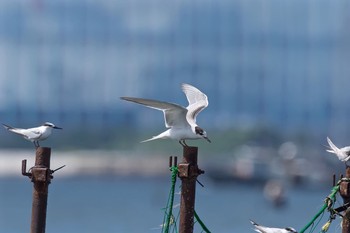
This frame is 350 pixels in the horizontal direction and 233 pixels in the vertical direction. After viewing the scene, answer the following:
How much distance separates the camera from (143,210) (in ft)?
213

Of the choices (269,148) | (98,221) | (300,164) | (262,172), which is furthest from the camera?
(269,148)

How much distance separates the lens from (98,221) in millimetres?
52438

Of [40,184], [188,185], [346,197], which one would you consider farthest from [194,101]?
[346,197]

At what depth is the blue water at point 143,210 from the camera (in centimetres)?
4866

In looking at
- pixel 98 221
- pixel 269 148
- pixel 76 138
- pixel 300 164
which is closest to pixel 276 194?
pixel 98 221

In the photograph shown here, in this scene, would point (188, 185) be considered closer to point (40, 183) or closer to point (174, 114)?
point (40, 183)

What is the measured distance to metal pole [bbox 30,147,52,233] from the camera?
15.9 meters

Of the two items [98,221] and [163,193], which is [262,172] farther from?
[98,221]

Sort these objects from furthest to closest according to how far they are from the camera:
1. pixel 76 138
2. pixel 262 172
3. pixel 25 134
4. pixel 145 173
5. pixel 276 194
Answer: pixel 76 138 < pixel 145 173 < pixel 262 172 < pixel 276 194 < pixel 25 134

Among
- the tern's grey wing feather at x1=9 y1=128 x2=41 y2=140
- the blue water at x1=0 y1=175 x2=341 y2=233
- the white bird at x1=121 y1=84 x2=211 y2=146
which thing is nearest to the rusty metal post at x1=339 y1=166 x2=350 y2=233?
the white bird at x1=121 y1=84 x2=211 y2=146

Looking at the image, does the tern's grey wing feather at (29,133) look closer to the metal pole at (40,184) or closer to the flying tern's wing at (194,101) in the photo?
the metal pole at (40,184)

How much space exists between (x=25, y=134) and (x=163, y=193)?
196ft

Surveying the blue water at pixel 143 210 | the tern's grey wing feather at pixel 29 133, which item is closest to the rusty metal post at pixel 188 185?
the tern's grey wing feather at pixel 29 133

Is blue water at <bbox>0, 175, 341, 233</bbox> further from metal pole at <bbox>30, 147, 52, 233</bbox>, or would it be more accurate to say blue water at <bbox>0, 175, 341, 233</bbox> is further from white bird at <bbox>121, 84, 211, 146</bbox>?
metal pole at <bbox>30, 147, 52, 233</bbox>
